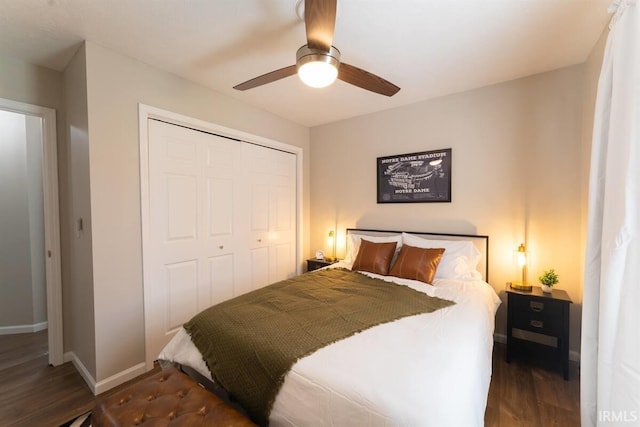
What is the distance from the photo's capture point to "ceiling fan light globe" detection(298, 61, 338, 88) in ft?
4.88

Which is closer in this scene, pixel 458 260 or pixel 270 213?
pixel 458 260

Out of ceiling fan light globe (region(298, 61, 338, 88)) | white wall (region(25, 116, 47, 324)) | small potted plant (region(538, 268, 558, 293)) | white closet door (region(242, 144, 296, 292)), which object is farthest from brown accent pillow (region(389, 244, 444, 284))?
white wall (region(25, 116, 47, 324))

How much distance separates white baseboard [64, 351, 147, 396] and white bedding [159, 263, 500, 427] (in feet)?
3.30

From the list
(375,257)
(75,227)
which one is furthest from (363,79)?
(75,227)

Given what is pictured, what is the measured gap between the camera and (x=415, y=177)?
300cm

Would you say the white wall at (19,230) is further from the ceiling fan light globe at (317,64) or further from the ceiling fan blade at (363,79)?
the ceiling fan blade at (363,79)

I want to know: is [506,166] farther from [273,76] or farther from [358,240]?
[273,76]

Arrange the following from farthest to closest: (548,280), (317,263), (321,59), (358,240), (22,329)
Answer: (317,263) → (358,240) → (22,329) → (548,280) → (321,59)

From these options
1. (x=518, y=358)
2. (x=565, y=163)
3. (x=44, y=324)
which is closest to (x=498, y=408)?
(x=518, y=358)

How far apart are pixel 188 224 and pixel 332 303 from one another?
1598 mm

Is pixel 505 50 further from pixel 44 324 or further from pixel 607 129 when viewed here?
pixel 44 324

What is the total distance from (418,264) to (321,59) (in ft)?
5.94

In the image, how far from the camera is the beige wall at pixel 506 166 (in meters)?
2.26

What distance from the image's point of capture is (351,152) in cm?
352
